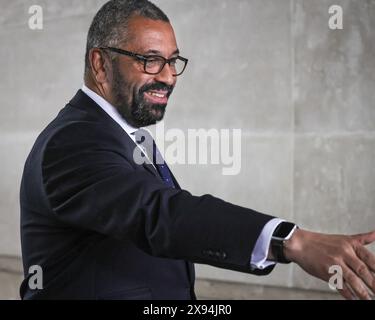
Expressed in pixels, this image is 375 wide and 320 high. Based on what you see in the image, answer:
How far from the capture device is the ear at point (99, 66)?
1739 millimetres

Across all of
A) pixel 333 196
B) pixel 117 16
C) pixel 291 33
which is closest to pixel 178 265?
pixel 117 16

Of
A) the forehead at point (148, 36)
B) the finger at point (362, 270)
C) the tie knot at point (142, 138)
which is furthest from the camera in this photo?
the tie knot at point (142, 138)

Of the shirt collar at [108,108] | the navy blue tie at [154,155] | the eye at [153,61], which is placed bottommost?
the navy blue tie at [154,155]

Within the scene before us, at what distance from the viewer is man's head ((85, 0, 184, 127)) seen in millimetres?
1651

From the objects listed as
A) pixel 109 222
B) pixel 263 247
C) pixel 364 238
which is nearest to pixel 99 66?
pixel 109 222

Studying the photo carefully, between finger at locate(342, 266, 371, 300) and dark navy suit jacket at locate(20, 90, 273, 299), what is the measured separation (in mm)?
197

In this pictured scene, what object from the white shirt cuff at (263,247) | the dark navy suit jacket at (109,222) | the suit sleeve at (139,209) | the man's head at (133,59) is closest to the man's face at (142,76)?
the man's head at (133,59)

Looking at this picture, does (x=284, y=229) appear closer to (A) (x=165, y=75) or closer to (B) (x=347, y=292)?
(B) (x=347, y=292)

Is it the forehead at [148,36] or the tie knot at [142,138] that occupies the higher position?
the forehead at [148,36]

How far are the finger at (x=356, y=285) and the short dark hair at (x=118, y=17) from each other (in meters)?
1.02

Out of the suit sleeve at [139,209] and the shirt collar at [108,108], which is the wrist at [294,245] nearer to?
the suit sleeve at [139,209]

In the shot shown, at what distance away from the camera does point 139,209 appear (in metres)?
1.17

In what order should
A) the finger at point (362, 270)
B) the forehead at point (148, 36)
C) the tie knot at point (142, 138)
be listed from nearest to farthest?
the finger at point (362, 270) → the forehead at point (148, 36) → the tie knot at point (142, 138)

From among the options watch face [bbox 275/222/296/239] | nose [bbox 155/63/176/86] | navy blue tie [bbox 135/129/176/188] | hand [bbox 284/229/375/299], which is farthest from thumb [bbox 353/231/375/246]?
nose [bbox 155/63/176/86]
